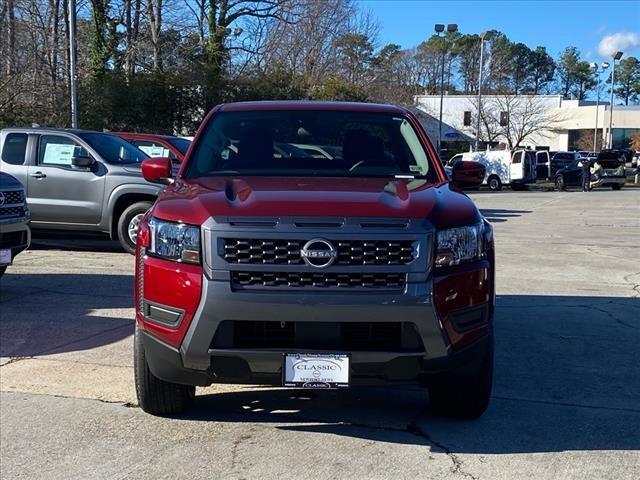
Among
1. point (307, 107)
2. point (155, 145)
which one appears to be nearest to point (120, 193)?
point (155, 145)

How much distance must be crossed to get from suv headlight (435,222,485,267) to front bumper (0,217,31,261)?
5753 mm

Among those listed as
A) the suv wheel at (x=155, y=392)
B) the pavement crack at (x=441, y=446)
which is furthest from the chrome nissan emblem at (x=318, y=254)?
the pavement crack at (x=441, y=446)

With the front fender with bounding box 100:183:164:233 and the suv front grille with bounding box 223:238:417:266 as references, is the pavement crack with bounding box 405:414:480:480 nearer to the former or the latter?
the suv front grille with bounding box 223:238:417:266

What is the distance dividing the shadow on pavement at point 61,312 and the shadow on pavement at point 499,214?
1327 cm

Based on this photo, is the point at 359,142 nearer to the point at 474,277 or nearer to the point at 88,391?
the point at 474,277

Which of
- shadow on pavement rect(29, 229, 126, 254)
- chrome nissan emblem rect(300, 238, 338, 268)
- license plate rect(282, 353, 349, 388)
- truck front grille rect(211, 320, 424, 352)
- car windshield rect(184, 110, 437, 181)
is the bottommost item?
shadow on pavement rect(29, 229, 126, 254)

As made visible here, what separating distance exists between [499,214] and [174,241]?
19637 mm

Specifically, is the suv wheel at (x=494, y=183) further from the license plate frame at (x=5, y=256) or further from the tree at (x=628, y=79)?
the tree at (x=628, y=79)

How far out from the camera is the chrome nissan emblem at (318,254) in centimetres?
379

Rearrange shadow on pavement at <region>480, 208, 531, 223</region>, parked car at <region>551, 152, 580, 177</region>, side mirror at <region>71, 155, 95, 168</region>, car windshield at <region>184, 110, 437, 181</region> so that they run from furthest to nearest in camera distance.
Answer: parked car at <region>551, 152, 580, 177</region> → shadow on pavement at <region>480, 208, 531, 223</region> → side mirror at <region>71, 155, 95, 168</region> → car windshield at <region>184, 110, 437, 181</region>

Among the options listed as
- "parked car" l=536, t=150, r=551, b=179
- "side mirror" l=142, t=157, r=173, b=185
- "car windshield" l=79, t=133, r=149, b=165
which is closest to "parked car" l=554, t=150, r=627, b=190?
"parked car" l=536, t=150, r=551, b=179

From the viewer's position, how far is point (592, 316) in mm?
8039

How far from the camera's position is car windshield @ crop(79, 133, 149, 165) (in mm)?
11836

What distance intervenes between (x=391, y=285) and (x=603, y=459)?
162 centimetres
